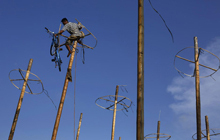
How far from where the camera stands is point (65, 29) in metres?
12.1

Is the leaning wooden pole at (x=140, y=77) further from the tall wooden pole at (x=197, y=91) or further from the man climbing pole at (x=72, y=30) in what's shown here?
the tall wooden pole at (x=197, y=91)

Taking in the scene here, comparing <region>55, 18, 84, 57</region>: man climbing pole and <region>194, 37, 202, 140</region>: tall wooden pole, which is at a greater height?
<region>55, 18, 84, 57</region>: man climbing pole

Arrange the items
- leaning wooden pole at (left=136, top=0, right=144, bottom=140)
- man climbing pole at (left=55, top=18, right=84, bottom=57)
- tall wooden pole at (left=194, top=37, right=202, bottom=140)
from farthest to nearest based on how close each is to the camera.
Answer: man climbing pole at (left=55, top=18, right=84, bottom=57) < tall wooden pole at (left=194, top=37, right=202, bottom=140) < leaning wooden pole at (left=136, top=0, right=144, bottom=140)

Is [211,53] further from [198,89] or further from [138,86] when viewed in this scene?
[138,86]

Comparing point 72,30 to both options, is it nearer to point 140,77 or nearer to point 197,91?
point 197,91

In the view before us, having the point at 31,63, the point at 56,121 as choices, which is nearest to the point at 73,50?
the point at 56,121

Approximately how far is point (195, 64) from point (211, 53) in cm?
92

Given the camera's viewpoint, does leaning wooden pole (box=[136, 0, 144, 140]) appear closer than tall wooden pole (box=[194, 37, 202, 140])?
Yes

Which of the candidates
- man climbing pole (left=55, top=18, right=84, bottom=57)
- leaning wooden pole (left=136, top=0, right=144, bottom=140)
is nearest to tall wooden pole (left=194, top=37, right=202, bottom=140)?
man climbing pole (left=55, top=18, right=84, bottom=57)

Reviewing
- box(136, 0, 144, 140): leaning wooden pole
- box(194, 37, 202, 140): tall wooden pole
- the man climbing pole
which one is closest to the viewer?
box(136, 0, 144, 140): leaning wooden pole

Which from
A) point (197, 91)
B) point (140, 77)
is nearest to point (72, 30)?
point (197, 91)

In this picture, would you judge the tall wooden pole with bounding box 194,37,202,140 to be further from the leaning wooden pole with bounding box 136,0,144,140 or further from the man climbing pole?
the leaning wooden pole with bounding box 136,0,144,140

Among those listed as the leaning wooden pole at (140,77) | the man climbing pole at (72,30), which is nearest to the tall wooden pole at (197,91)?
the man climbing pole at (72,30)

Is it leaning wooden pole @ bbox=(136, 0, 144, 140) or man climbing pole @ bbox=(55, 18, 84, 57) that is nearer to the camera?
leaning wooden pole @ bbox=(136, 0, 144, 140)
